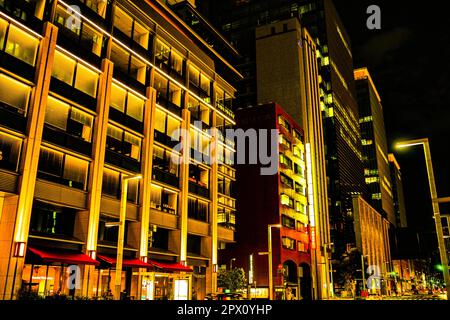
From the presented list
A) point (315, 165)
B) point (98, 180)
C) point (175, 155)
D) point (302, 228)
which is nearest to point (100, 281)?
point (98, 180)

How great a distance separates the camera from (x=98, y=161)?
35.9 metres

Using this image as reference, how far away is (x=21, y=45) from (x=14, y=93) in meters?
4.07

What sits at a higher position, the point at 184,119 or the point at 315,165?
the point at 315,165

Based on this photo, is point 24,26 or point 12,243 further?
point 24,26

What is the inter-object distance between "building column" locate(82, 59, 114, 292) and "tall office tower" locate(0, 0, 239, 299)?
0.09 m

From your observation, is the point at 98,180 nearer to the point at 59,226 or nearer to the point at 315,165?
the point at 59,226

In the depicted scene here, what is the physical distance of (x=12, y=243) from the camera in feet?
90.9

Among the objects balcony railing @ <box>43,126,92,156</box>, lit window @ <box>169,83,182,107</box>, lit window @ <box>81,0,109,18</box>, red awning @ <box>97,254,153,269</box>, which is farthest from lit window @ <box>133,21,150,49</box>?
red awning @ <box>97,254,153,269</box>

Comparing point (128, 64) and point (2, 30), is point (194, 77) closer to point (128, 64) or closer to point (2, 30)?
point (128, 64)

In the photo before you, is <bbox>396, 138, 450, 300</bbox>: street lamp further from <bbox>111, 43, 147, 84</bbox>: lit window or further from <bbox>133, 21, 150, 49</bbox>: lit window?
<bbox>133, 21, 150, 49</bbox>: lit window

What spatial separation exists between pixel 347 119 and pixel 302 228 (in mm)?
67954

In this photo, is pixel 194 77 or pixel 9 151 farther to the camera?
pixel 194 77

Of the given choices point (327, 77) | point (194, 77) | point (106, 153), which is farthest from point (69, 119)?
point (327, 77)
